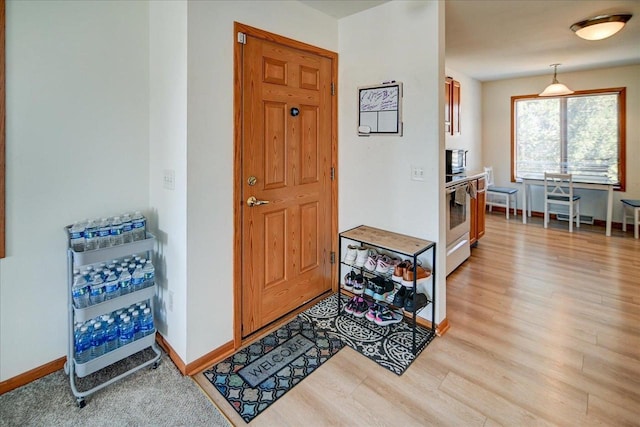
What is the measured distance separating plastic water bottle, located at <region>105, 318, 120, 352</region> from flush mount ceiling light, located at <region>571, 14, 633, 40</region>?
4546 mm

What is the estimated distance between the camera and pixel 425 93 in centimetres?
234

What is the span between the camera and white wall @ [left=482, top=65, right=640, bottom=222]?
16.7 ft

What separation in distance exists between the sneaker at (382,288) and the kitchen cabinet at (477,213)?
200cm

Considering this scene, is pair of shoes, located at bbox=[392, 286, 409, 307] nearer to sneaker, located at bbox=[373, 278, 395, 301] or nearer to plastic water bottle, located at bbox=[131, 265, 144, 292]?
sneaker, located at bbox=[373, 278, 395, 301]

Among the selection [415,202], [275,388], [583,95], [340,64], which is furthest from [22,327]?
[583,95]

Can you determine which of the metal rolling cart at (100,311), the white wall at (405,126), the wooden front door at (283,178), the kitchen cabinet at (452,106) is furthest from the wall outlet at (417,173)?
the kitchen cabinet at (452,106)

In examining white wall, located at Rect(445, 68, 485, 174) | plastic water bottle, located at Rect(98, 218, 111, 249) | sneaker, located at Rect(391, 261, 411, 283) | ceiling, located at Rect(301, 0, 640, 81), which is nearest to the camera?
plastic water bottle, located at Rect(98, 218, 111, 249)

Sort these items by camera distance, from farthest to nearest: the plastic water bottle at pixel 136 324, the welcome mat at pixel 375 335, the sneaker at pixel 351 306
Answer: the sneaker at pixel 351 306 → the welcome mat at pixel 375 335 → the plastic water bottle at pixel 136 324

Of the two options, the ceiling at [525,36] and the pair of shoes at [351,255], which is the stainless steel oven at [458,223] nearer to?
the pair of shoes at [351,255]

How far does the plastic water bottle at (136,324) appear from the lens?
1.99 metres

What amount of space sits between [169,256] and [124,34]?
1.45m

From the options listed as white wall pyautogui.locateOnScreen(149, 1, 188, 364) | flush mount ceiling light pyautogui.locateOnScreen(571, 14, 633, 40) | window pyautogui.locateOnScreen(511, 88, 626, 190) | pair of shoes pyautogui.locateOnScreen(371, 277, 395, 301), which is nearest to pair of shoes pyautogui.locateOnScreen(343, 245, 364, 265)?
pair of shoes pyautogui.locateOnScreen(371, 277, 395, 301)

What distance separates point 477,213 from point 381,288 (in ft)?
7.99

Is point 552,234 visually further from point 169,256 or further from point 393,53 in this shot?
point 169,256
